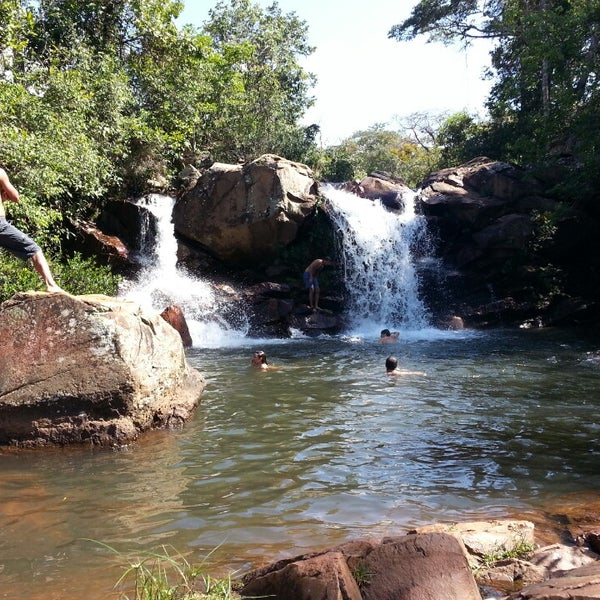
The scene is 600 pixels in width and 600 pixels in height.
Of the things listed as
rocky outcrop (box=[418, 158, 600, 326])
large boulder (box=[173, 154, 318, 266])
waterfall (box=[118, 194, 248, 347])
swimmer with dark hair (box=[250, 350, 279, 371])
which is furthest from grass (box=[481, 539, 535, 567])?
large boulder (box=[173, 154, 318, 266])

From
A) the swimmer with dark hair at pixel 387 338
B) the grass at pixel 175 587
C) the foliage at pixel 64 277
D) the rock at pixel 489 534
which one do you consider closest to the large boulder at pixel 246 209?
the foliage at pixel 64 277

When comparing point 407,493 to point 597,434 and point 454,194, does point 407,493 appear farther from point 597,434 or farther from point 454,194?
point 454,194

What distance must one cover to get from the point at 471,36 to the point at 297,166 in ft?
55.8

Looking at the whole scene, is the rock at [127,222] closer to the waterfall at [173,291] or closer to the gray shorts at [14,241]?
the waterfall at [173,291]

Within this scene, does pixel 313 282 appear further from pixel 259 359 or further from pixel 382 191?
pixel 259 359

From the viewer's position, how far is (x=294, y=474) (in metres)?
5.94

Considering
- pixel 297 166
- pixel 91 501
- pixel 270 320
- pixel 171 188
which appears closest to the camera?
pixel 91 501

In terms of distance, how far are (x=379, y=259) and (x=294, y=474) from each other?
573 inches

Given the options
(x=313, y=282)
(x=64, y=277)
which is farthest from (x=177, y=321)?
(x=313, y=282)

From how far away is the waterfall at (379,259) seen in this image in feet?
62.4

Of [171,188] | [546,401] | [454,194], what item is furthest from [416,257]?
[546,401]

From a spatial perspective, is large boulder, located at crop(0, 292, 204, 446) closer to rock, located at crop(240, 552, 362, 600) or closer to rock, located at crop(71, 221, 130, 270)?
rock, located at crop(240, 552, 362, 600)

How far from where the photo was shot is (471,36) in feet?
103

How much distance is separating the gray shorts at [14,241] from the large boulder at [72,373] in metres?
0.50
